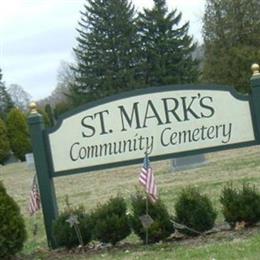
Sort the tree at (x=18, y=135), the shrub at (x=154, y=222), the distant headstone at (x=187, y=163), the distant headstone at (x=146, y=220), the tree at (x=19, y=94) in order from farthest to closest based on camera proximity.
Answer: the tree at (x=19, y=94) < the tree at (x=18, y=135) < the distant headstone at (x=187, y=163) < the shrub at (x=154, y=222) < the distant headstone at (x=146, y=220)

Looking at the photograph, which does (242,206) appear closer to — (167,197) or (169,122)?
(169,122)

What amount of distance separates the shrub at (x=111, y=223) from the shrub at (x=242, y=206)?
1221 mm

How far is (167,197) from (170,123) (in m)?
4.77

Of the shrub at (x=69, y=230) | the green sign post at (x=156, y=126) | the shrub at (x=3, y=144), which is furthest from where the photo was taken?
the shrub at (x=3, y=144)

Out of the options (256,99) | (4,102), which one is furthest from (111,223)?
(4,102)

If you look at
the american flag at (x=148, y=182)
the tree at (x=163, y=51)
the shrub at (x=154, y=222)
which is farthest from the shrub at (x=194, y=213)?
the tree at (x=163, y=51)

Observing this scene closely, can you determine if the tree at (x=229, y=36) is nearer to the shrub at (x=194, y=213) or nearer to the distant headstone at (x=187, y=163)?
the distant headstone at (x=187, y=163)

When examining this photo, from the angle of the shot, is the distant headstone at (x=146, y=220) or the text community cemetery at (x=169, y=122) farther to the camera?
the text community cemetery at (x=169, y=122)

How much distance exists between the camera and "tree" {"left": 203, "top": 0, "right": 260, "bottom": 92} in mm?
47562

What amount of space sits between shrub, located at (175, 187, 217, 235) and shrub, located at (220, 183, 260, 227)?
20cm

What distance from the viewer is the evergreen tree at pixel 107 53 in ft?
184

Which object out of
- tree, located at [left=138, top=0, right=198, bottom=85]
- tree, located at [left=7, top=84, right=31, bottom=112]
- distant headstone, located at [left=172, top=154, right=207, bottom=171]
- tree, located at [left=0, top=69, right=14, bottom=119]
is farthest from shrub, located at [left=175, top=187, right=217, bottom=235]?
tree, located at [left=7, top=84, right=31, bottom=112]

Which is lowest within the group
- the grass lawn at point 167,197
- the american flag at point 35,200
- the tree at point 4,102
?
the grass lawn at point 167,197

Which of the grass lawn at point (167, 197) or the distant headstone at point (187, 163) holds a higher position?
the distant headstone at point (187, 163)
